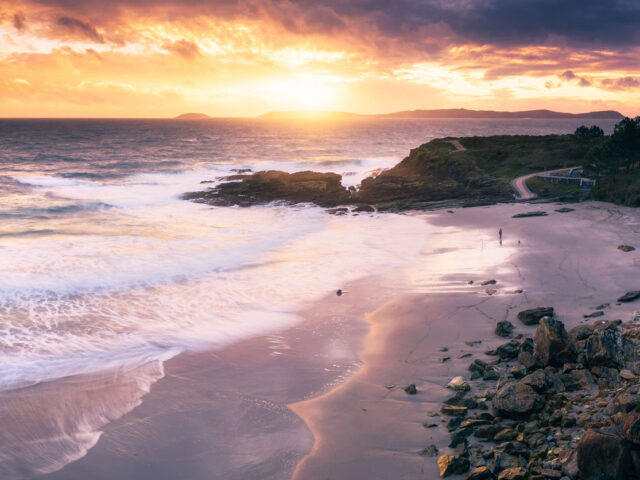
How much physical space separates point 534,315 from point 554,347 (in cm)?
345

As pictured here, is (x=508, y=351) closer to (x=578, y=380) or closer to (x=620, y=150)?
(x=578, y=380)

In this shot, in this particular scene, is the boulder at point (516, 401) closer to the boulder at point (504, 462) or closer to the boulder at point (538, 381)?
the boulder at point (538, 381)

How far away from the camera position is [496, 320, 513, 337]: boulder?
13.3m

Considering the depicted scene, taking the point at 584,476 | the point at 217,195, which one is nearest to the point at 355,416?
the point at 584,476

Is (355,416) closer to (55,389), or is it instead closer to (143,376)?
(143,376)

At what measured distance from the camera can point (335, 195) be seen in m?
46.7

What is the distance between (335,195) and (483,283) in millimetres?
29529

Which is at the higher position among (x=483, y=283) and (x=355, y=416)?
(x=483, y=283)

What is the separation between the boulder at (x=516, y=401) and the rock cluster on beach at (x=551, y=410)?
0.06 feet

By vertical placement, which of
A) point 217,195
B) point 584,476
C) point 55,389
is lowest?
point 55,389

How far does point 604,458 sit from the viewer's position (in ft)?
22.0

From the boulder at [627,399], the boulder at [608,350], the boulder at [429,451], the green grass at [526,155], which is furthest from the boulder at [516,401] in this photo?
the green grass at [526,155]

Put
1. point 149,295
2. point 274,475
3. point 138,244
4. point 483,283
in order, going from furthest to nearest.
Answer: point 138,244, point 149,295, point 483,283, point 274,475

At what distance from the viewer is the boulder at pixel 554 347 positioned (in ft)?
34.8
